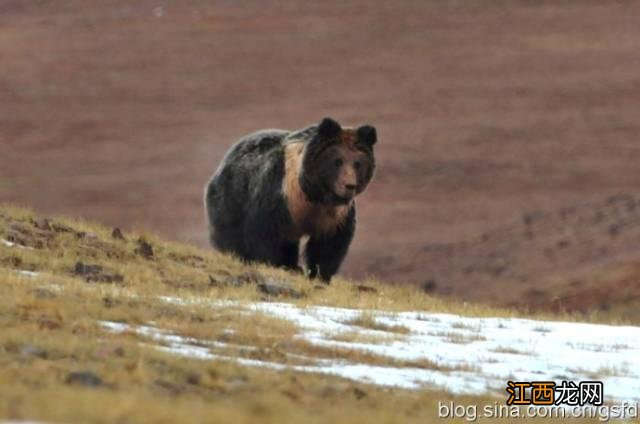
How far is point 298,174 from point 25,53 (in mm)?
59640

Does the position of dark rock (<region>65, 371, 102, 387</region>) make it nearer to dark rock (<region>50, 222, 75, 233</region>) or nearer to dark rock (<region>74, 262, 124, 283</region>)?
dark rock (<region>74, 262, 124, 283</region>)

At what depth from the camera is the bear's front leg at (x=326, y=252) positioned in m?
19.1

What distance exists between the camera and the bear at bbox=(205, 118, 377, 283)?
1870 centimetres

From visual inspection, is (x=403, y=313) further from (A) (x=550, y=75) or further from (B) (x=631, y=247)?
(A) (x=550, y=75)

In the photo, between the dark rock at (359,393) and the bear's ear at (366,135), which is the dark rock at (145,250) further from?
the dark rock at (359,393)

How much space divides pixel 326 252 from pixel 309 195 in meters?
0.69

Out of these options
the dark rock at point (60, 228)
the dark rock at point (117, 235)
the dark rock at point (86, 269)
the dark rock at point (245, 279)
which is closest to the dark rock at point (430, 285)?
the dark rock at point (117, 235)

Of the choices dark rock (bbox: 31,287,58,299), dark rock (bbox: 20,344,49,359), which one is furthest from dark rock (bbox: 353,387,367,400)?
dark rock (bbox: 31,287,58,299)

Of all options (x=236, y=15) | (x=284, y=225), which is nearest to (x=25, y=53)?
(x=236, y=15)

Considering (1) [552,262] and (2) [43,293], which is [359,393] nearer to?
(2) [43,293]

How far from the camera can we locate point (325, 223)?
19031mm

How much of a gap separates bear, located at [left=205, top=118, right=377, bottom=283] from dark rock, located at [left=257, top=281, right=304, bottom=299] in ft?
7.35

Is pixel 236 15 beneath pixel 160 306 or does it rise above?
beneath

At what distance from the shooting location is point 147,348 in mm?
11930
